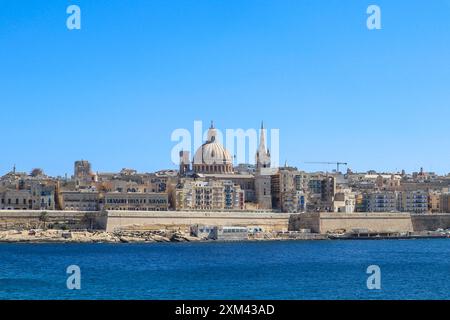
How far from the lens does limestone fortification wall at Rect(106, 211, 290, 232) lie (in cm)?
4572

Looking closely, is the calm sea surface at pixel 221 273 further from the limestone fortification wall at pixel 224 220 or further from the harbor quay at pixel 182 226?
the limestone fortification wall at pixel 224 220

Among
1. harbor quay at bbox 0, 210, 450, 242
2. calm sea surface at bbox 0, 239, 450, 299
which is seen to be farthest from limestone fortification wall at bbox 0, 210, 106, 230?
calm sea surface at bbox 0, 239, 450, 299

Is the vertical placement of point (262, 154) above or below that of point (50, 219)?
above

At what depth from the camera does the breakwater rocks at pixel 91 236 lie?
42.3 m

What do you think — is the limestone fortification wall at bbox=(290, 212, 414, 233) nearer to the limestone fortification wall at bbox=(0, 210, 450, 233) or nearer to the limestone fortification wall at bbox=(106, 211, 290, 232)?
the limestone fortification wall at bbox=(0, 210, 450, 233)

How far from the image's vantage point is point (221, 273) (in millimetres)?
23812

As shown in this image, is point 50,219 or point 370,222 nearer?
point 50,219

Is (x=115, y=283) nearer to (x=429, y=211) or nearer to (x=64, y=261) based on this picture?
(x=64, y=261)

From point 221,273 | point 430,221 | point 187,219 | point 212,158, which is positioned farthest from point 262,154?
point 221,273

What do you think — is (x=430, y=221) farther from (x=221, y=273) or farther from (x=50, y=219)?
(x=221, y=273)

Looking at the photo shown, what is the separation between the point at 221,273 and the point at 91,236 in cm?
2068

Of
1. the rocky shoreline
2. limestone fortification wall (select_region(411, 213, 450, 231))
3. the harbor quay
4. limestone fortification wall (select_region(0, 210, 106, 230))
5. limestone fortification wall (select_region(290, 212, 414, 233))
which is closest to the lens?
the rocky shoreline

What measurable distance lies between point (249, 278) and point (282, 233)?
86.4ft

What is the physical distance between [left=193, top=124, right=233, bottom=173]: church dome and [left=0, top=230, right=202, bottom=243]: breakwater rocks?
2150cm
